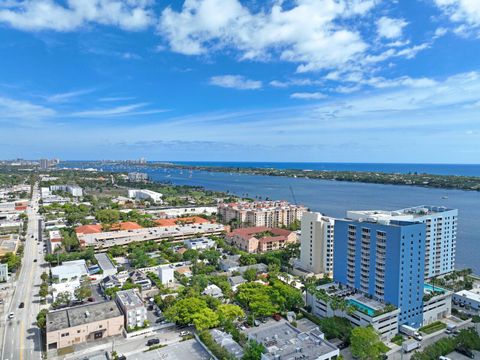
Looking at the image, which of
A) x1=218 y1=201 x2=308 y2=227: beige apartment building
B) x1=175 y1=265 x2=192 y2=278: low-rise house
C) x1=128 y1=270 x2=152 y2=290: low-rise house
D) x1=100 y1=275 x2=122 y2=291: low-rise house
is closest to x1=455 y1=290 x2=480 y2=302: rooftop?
x1=175 y1=265 x2=192 y2=278: low-rise house

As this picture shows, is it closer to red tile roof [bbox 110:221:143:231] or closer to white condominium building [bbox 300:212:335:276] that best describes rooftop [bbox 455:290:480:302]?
white condominium building [bbox 300:212:335:276]

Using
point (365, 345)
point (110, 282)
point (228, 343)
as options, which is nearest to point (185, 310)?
point (228, 343)

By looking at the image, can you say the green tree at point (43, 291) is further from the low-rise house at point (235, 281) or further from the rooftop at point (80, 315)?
the low-rise house at point (235, 281)

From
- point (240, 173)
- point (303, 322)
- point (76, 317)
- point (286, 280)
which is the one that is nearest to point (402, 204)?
point (286, 280)

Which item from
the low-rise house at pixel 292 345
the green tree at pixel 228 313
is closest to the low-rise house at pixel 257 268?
the green tree at pixel 228 313

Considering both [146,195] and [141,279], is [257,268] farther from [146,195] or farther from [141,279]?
[146,195]

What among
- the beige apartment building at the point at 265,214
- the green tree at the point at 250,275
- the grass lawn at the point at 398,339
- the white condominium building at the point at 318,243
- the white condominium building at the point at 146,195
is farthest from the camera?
the white condominium building at the point at 146,195
